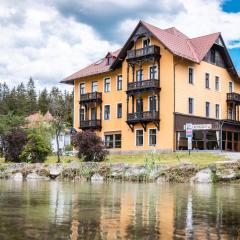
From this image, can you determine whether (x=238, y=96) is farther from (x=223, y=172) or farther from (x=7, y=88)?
(x=7, y=88)

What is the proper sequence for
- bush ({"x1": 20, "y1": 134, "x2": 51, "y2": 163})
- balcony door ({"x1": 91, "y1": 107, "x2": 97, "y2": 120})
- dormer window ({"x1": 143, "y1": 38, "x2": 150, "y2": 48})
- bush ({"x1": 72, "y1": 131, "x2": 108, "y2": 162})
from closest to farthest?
bush ({"x1": 72, "y1": 131, "x2": 108, "y2": 162}), bush ({"x1": 20, "y1": 134, "x2": 51, "y2": 163}), dormer window ({"x1": 143, "y1": 38, "x2": 150, "y2": 48}), balcony door ({"x1": 91, "y1": 107, "x2": 97, "y2": 120})

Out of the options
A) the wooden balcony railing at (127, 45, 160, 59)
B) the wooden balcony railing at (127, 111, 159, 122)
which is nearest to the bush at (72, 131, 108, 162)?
the wooden balcony railing at (127, 111, 159, 122)

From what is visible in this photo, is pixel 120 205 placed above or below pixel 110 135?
below

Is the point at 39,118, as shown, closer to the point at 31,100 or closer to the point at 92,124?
the point at 92,124

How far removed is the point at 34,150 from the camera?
45.0 meters

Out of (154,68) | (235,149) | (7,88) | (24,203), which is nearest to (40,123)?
(154,68)

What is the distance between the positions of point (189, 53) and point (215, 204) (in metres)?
41.5

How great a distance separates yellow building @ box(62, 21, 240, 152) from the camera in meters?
53.4

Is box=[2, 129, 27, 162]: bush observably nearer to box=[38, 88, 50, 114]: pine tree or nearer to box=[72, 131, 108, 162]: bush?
box=[72, 131, 108, 162]: bush

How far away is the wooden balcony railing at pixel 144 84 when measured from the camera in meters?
53.7

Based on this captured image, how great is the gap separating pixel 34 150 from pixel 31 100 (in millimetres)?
106625

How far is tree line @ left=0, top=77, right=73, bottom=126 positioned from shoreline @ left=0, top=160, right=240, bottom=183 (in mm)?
80152

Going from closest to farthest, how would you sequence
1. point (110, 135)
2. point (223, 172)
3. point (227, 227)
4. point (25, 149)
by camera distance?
point (227, 227) → point (223, 172) → point (25, 149) → point (110, 135)

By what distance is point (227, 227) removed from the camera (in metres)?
10.5
